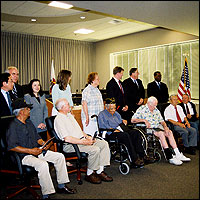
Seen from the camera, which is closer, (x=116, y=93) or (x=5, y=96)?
(x=5, y=96)

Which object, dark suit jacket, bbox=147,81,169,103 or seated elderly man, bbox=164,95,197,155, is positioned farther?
dark suit jacket, bbox=147,81,169,103

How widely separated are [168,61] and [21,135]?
6.67 m

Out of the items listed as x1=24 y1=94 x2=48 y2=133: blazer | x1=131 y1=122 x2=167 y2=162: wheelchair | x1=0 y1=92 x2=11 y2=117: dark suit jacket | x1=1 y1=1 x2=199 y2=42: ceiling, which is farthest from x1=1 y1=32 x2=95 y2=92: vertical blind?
x1=131 y1=122 x2=167 y2=162: wheelchair

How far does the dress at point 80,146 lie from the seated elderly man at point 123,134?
36 cm

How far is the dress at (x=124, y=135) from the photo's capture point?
13.1 feet

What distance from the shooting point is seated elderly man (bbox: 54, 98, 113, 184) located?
140 inches

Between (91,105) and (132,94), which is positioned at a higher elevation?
(132,94)

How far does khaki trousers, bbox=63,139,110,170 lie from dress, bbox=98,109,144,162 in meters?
0.32

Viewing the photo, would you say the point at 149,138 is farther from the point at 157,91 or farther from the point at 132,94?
the point at 157,91

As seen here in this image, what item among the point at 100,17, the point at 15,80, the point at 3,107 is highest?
the point at 100,17

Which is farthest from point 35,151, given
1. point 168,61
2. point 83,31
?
point 83,31

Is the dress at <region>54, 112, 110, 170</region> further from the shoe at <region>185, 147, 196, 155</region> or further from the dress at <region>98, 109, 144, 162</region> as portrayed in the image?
the shoe at <region>185, 147, 196, 155</region>

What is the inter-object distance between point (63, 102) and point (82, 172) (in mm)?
1119

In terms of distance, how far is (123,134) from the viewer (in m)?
4.05
